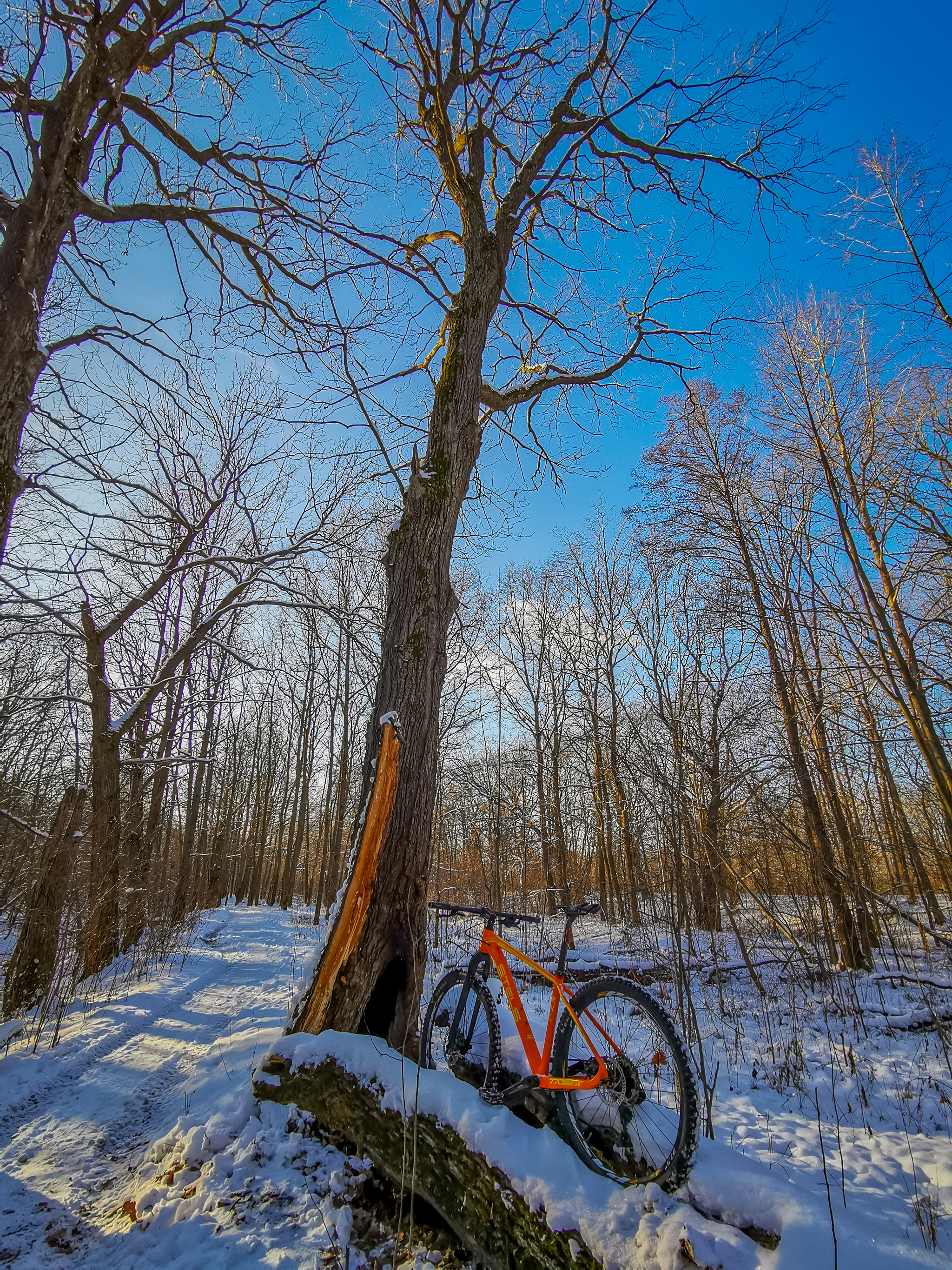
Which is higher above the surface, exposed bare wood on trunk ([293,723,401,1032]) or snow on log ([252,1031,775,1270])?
exposed bare wood on trunk ([293,723,401,1032])

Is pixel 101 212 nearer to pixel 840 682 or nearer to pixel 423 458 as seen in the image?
pixel 423 458

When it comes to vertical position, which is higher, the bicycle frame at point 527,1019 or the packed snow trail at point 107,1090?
the bicycle frame at point 527,1019

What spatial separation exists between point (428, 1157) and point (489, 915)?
1.22m

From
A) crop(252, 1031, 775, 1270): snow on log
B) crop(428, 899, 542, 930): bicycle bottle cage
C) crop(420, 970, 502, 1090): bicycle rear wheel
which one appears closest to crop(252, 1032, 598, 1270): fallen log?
crop(252, 1031, 775, 1270): snow on log

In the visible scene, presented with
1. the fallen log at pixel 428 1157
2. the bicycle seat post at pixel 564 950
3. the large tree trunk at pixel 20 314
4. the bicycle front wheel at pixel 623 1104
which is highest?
the large tree trunk at pixel 20 314

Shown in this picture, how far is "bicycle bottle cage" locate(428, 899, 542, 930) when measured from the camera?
3201 millimetres

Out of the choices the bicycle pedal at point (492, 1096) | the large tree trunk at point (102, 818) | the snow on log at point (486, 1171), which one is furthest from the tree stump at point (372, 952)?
the large tree trunk at point (102, 818)

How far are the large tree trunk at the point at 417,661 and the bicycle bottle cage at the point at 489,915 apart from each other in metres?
0.21

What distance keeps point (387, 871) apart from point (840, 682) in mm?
6822

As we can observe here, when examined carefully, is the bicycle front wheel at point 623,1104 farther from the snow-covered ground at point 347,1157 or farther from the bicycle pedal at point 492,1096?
the bicycle pedal at point 492,1096

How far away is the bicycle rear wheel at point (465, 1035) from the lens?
316 cm

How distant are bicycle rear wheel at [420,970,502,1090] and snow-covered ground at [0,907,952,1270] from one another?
0.68 metres

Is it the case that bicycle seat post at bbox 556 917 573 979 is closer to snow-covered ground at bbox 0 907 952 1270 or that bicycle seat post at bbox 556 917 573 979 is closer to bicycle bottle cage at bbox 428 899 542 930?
bicycle bottle cage at bbox 428 899 542 930

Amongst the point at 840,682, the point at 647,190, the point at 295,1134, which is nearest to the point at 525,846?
the point at 840,682
